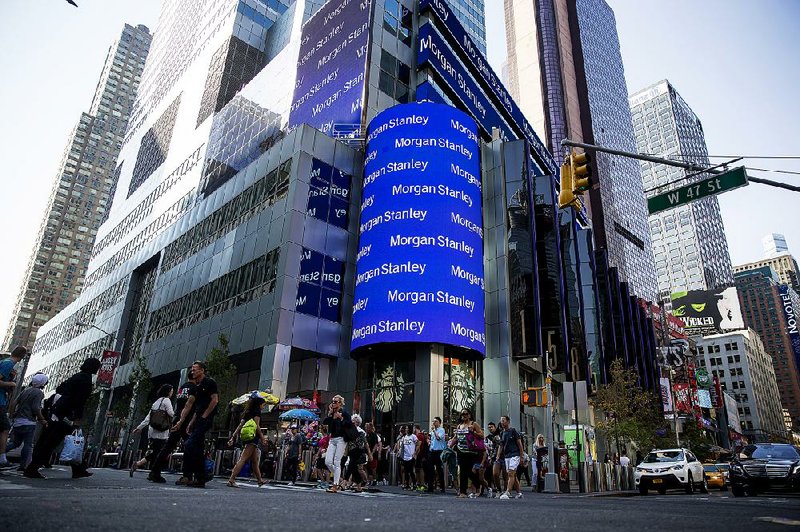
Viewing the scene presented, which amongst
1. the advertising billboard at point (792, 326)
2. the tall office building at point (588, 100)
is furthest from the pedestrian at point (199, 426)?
the advertising billboard at point (792, 326)

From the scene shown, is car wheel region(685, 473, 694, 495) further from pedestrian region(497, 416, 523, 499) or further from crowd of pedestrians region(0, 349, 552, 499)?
pedestrian region(497, 416, 523, 499)

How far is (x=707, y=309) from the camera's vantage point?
126m

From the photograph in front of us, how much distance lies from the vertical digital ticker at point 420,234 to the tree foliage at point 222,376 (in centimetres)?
705

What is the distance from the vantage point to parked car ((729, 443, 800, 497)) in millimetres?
13891

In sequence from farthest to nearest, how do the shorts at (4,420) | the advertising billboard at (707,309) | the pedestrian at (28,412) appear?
the advertising billboard at (707,309)
the pedestrian at (28,412)
the shorts at (4,420)

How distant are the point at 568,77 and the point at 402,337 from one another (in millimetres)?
134444

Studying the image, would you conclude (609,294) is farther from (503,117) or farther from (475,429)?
(475,429)

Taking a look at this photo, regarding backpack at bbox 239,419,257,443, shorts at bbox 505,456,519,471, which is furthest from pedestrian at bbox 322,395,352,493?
shorts at bbox 505,456,519,471

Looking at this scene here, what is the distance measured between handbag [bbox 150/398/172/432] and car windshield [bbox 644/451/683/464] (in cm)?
1733

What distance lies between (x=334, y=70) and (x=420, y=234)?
1679cm

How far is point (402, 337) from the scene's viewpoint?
25484 mm

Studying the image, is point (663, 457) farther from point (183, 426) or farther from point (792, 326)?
point (792, 326)

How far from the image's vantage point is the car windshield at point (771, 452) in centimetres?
1447

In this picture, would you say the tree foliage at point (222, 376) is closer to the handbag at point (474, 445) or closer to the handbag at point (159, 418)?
the handbag at point (159, 418)
